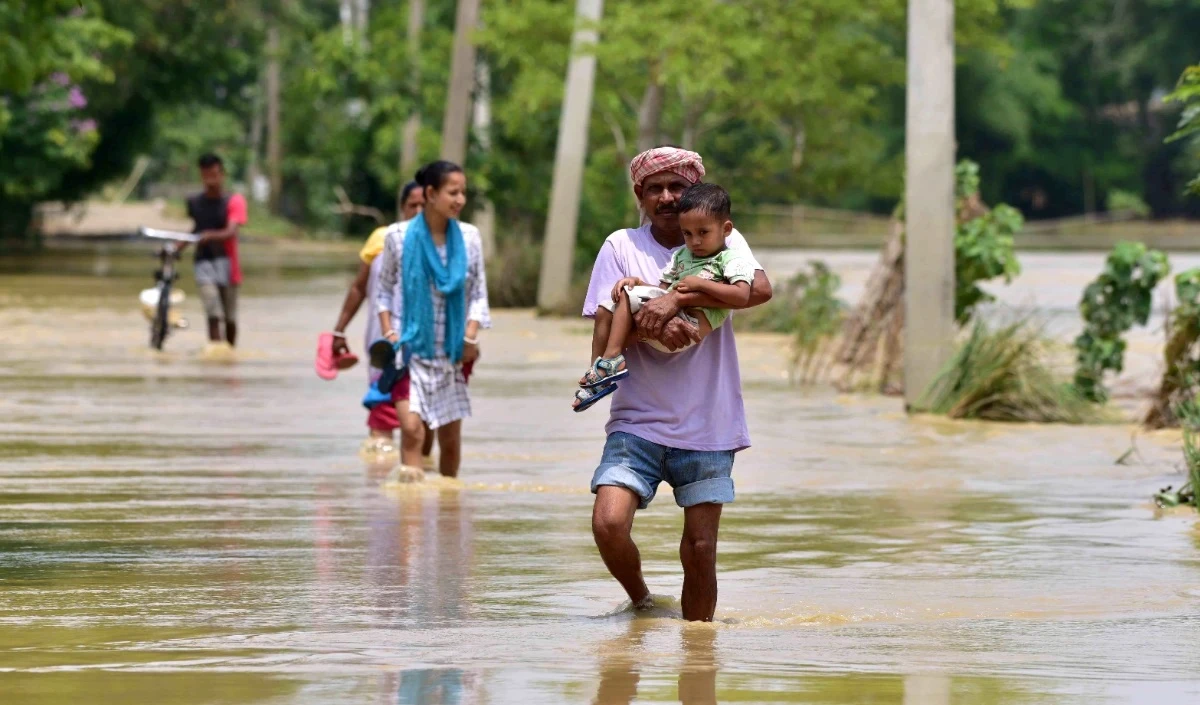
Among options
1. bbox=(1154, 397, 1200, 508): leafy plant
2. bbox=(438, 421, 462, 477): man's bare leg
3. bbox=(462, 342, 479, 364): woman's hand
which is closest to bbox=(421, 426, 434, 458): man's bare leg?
bbox=(438, 421, 462, 477): man's bare leg

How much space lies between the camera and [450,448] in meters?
12.7

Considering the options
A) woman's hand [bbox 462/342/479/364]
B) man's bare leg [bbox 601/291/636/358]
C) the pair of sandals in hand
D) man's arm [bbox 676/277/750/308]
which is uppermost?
man's arm [bbox 676/277/750/308]

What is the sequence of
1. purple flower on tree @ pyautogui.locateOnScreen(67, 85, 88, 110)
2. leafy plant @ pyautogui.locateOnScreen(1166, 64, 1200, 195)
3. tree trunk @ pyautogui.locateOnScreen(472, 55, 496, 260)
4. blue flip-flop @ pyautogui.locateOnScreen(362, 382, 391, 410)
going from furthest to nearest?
1. purple flower on tree @ pyautogui.locateOnScreen(67, 85, 88, 110)
2. tree trunk @ pyautogui.locateOnScreen(472, 55, 496, 260)
3. blue flip-flop @ pyautogui.locateOnScreen(362, 382, 391, 410)
4. leafy plant @ pyautogui.locateOnScreen(1166, 64, 1200, 195)

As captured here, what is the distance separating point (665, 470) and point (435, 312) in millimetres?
4488

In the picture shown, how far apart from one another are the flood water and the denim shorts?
0.49 metres

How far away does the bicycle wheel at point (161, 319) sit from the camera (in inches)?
885

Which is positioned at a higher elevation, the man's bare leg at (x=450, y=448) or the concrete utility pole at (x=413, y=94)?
the concrete utility pole at (x=413, y=94)

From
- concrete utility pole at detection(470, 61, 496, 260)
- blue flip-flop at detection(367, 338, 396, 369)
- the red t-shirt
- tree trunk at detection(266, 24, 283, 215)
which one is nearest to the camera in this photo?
blue flip-flop at detection(367, 338, 396, 369)

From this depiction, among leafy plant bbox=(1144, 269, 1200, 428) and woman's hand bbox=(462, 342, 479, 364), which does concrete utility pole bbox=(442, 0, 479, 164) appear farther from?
woman's hand bbox=(462, 342, 479, 364)

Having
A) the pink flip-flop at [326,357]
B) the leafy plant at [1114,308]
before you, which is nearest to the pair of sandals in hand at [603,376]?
the pink flip-flop at [326,357]

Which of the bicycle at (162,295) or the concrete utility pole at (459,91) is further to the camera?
the concrete utility pole at (459,91)

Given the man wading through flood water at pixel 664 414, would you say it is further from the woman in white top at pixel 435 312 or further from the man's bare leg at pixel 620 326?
the woman in white top at pixel 435 312

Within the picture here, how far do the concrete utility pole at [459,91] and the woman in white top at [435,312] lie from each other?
2030 cm

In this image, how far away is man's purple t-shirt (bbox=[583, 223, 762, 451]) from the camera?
7.91 meters
